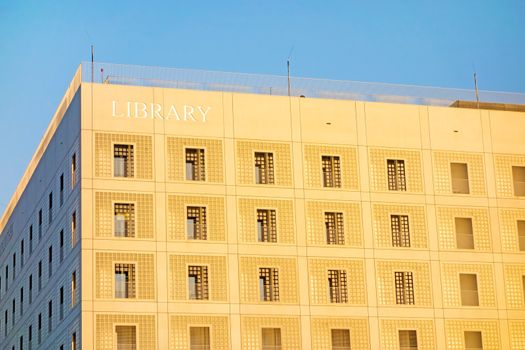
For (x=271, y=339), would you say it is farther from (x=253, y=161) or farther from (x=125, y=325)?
(x=253, y=161)

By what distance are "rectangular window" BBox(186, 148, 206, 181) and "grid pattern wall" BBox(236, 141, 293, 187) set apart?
2.73 metres

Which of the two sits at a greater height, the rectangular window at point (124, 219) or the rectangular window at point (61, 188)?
the rectangular window at point (61, 188)

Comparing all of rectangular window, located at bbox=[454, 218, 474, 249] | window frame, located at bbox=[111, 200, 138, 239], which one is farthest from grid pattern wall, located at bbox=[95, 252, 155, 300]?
rectangular window, located at bbox=[454, 218, 474, 249]

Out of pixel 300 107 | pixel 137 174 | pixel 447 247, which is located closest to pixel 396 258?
pixel 447 247

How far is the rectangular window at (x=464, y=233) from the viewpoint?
106188 millimetres

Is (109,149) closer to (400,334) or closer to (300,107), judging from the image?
(300,107)

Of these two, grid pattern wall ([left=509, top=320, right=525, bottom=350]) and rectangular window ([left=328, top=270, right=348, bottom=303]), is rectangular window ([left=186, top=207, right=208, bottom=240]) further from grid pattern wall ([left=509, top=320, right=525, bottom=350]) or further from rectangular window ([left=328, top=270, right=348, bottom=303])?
grid pattern wall ([left=509, top=320, right=525, bottom=350])

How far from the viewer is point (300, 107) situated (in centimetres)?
10462

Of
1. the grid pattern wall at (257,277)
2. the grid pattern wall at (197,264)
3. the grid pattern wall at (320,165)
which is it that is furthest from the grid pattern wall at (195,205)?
the grid pattern wall at (320,165)

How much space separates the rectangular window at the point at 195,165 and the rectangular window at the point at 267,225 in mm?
5163

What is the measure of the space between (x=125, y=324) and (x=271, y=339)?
10961 mm

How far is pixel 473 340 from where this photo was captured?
10406 centimetres

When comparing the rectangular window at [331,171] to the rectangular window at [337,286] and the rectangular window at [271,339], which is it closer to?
the rectangular window at [337,286]

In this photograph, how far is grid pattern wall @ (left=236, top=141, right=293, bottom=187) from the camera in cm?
10206
